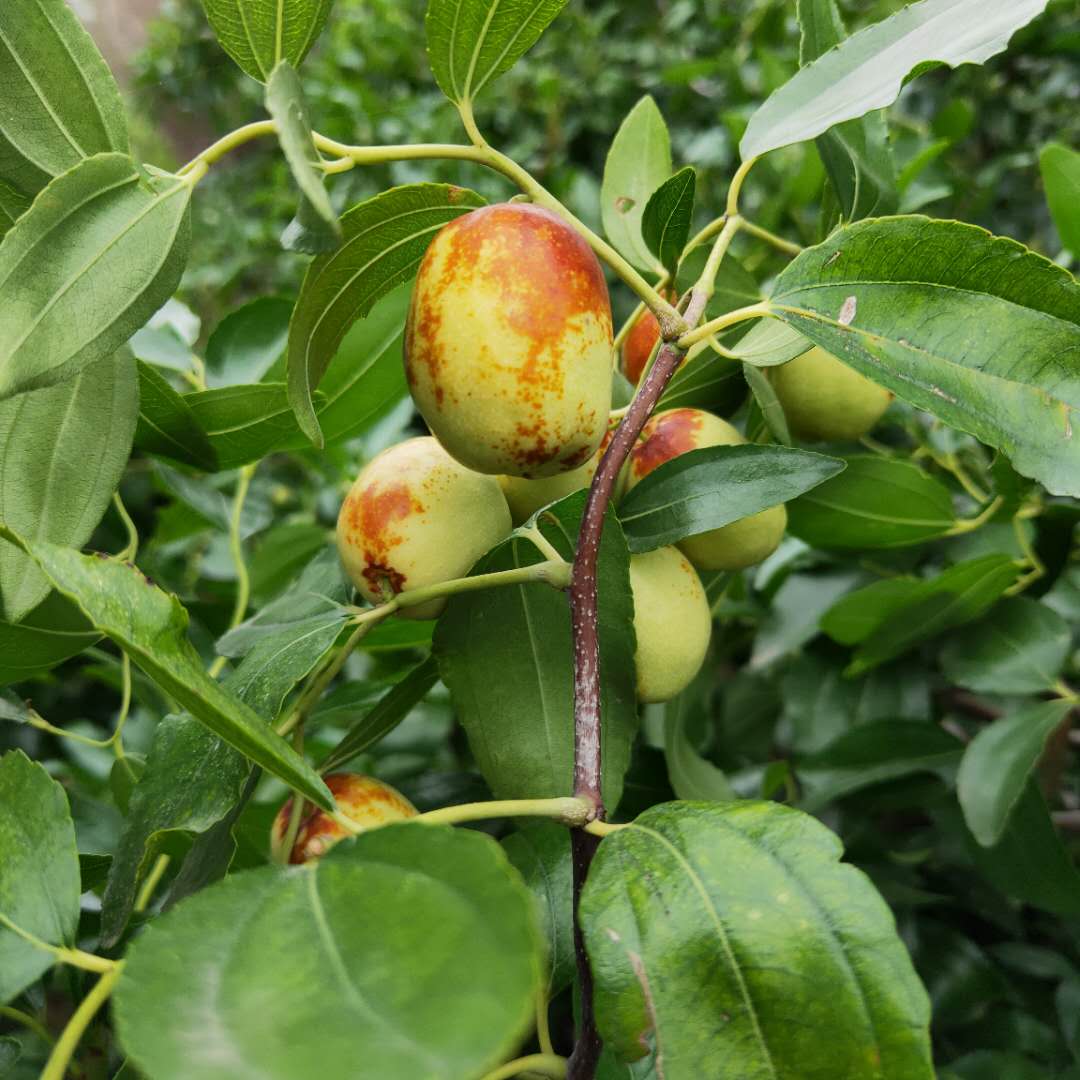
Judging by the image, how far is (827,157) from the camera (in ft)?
1.85

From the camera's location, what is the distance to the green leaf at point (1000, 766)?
0.69 meters

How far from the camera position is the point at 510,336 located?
0.43 metres

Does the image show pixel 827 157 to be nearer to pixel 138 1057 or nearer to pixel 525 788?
pixel 525 788

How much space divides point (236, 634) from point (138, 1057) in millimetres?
336

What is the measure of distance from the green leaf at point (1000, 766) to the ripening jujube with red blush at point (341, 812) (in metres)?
0.38

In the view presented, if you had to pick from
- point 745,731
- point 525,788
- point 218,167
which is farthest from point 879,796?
point 218,167

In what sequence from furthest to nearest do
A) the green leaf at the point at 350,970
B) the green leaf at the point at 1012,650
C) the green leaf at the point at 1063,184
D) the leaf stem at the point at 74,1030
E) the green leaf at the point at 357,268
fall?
1. the green leaf at the point at 1012,650
2. the green leaf at the point at 1063,184
3. the green leaf at the point at 357,268
4. the leaf stem at the point at 74,1030
5. the green leaf at the point at 350,970

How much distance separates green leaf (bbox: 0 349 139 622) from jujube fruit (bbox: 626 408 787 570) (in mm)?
243

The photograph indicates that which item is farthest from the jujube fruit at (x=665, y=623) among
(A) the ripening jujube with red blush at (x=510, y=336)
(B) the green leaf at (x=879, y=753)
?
(B) the green leaf at (x=879, y=753)

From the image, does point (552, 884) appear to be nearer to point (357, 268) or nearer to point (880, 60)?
point (357, 268)

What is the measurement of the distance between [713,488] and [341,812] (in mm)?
217

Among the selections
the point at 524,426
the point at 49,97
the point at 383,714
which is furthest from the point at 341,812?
the point at 49,97

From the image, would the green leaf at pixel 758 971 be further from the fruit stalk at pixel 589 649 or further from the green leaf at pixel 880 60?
the green leaf at pixel 880 60

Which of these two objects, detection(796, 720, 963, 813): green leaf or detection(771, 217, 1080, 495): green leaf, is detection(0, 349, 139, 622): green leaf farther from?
detection(796, 720, 963, 813): green leaf
